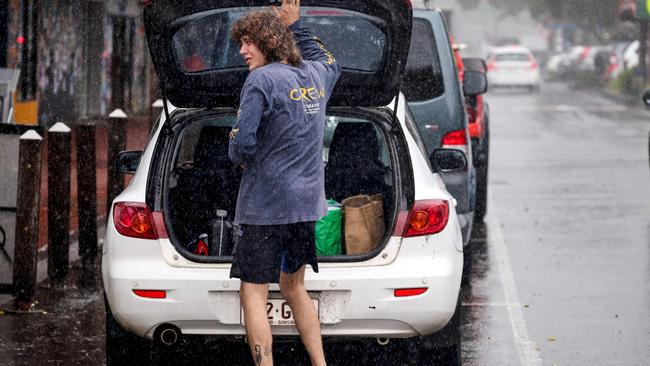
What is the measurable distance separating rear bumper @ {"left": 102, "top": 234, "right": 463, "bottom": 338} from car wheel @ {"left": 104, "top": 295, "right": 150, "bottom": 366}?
175 millimetres

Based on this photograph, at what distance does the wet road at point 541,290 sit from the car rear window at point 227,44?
135cm

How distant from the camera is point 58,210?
32.6 feet

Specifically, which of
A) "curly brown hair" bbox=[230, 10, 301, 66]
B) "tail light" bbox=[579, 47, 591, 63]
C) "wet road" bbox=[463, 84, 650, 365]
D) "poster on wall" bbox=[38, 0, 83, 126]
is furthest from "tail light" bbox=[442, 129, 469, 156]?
"tail light" bbox=[579, 47, 591, 63]

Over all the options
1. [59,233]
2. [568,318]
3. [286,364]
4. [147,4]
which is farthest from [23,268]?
[568,318]

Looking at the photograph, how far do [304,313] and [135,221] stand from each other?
92 cm

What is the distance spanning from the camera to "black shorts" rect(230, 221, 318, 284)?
6277 mm

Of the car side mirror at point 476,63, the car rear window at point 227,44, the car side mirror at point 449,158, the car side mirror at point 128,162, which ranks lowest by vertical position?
the car side mirror at point 476,63

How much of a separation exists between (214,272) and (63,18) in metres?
19.0

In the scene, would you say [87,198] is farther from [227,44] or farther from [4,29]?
[4,29]

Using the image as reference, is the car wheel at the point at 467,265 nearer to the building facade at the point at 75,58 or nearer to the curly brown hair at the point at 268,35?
the curly brown hair at the point at 268,35

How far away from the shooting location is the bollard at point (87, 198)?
10602mm

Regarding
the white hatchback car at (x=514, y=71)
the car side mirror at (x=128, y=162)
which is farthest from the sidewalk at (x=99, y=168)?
the white hatchback car at (x=514, y=71)

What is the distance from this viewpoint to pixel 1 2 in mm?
20188

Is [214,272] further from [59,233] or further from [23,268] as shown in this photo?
[59,233]
